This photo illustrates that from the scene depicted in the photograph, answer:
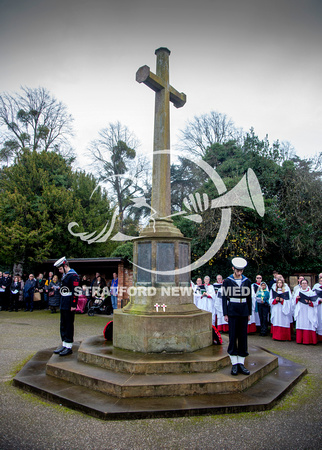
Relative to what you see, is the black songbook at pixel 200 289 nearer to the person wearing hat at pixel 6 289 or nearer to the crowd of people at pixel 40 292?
the crowd of people at pixel 40 292

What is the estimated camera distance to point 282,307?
378 inches

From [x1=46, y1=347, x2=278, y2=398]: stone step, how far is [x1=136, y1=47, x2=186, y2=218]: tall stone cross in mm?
3210

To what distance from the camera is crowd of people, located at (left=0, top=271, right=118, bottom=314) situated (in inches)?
632

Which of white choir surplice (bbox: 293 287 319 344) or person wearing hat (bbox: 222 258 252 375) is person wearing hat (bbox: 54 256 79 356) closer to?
person wearing hat (bbox: 222 258 252 375)

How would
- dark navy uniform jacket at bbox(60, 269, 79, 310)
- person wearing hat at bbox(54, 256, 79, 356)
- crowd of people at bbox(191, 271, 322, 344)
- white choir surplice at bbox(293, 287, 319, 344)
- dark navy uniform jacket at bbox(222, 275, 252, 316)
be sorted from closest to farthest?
dark navy uniform jacket at bbox(222, 275, 252, 316) < person wearing hat at bbox(54, 256, 79, 356) < dark navy uniform jacket at bbox(60, 269, 79, 310) < white choir surplice at bbox(293, 287, 319, 344) < crowd of people at bbox(191, 271, 322, 344)

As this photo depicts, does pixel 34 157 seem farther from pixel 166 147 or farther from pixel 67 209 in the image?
pixel 166 147

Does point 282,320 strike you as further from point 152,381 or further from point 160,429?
point 160,429

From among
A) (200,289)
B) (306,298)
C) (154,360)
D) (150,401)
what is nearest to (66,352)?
(154,360)

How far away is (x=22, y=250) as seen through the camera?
18922 mm

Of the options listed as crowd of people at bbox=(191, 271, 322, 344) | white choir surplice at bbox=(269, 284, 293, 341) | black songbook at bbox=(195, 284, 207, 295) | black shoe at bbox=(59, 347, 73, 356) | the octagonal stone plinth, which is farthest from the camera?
black songbook at bbox=(195, 284, 207, 295)

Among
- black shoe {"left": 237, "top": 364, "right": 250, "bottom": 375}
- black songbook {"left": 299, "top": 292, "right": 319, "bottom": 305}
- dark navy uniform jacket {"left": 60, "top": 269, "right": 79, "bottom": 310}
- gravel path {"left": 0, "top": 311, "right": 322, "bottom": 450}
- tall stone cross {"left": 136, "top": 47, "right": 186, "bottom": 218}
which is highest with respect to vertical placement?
tall stone cross {"left": 136, "top": 47, "right": 186, "bottom": 218}

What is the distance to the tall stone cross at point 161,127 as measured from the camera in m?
6.86

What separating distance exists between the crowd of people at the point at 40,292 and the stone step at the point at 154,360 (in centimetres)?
1024

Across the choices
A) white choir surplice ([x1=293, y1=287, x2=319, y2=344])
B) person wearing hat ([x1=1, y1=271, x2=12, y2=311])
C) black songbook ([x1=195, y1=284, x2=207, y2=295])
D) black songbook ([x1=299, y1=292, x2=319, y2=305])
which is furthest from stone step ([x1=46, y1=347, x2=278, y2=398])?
person wearing hat ([x1=1, y1=271, x2=12, y2=311])
